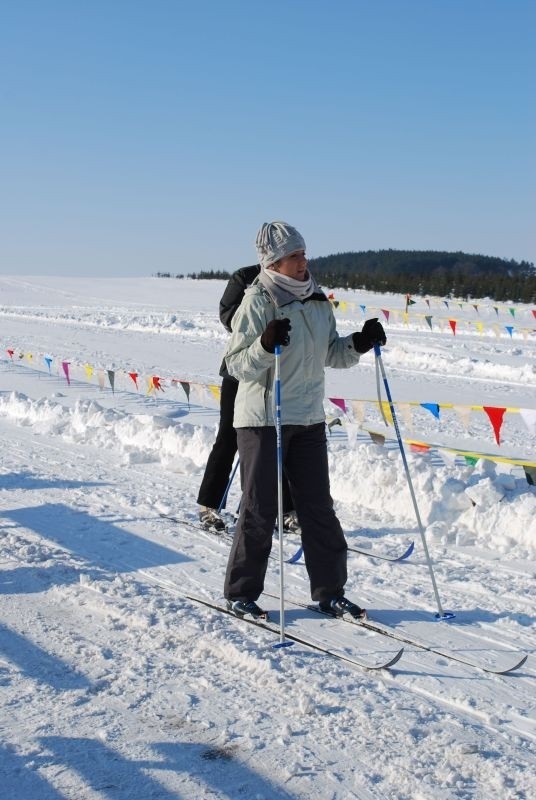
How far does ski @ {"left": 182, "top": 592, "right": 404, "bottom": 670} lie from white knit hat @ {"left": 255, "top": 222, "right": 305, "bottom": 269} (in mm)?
1764

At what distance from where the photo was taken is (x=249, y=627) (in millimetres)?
4336

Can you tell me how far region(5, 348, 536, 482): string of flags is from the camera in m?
7.89

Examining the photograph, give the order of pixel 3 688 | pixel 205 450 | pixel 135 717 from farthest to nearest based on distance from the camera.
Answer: pixel 205 450 → pixel 3 688 → pixel 135 717

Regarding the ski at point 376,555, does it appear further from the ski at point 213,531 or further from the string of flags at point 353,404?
the string of flags at point 353,404

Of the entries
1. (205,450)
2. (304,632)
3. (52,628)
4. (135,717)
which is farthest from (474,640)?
(205,450)

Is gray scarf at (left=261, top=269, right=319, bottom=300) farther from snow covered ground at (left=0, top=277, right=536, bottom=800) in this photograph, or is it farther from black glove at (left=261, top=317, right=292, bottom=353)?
snow covered ground at (left=0, top=277, right=536, bottom=800)

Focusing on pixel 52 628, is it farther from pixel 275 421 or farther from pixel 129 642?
pixel 275 421

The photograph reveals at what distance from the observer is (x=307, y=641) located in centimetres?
418

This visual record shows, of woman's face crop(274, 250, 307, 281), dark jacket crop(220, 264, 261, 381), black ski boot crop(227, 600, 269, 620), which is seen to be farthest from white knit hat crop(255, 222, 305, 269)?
black ski boot crop(227, 600, 269, 620)

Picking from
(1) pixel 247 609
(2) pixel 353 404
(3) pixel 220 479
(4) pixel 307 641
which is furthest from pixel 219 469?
(2) pixel 353 404

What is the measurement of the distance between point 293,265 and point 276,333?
43 cm

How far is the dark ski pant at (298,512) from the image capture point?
443 centimetres

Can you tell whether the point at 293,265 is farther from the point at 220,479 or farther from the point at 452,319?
the point at 452,319

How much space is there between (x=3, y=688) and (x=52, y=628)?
684 mm
